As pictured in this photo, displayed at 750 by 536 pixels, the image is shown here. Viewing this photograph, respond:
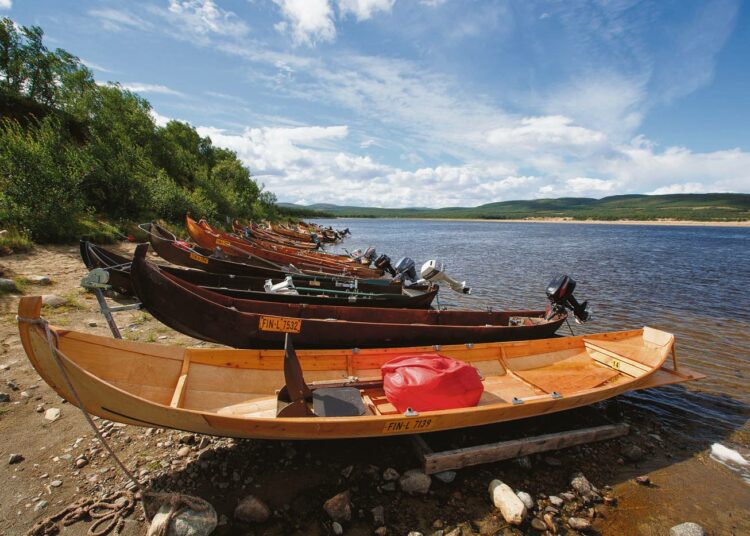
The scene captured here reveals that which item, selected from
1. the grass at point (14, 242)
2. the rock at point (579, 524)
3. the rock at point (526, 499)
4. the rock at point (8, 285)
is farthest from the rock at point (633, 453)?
the grass at point (14, 242)

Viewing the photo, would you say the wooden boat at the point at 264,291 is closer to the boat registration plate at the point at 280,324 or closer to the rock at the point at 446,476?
the boat registration plate at the point at 280,324

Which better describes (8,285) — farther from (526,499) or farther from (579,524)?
(579,524)

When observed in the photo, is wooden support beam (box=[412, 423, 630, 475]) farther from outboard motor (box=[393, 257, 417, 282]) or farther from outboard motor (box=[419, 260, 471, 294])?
outboard motor (box=[393, 257, 417, 282])

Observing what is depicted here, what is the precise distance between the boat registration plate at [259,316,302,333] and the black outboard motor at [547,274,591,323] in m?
6.41

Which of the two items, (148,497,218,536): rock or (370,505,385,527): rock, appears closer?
(148,497,218,536): rock

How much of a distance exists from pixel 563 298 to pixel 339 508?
7.31 meters

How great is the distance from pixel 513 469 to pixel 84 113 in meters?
42.8

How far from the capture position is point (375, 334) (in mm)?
6746

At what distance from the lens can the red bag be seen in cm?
449

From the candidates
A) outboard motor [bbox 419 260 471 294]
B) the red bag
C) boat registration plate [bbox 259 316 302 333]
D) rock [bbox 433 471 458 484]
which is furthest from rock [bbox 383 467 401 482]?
outboard motor [bbox 419 260 471 294]

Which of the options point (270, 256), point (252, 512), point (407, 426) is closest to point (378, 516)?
point (407, 426)

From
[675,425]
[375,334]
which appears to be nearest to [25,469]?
[375,334]

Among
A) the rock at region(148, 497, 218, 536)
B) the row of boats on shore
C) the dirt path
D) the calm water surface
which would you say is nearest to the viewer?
the rock at region(148, 497, 218, 536)

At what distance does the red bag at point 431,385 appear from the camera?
14.7 ft
